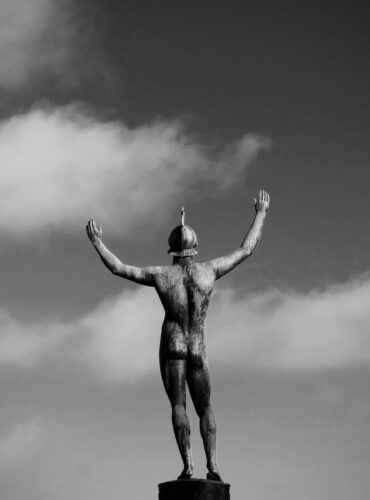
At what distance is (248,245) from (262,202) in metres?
0.83

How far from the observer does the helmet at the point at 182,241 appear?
34.8 ft

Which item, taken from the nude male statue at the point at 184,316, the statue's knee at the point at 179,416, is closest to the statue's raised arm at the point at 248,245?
the nude male statue at the point at 184,316

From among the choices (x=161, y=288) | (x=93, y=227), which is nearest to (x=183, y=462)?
(x=161, y=288)

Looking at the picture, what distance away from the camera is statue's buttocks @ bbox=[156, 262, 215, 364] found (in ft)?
33.1

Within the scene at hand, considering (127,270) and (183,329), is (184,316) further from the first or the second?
(127,270)

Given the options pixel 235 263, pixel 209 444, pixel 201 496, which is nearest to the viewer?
pixel 201 496

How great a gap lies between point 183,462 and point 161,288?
2203 mm

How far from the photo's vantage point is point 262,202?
1124 cm

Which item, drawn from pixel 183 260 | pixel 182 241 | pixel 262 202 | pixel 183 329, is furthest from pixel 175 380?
pixel 262 202

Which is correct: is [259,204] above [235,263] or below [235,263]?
above

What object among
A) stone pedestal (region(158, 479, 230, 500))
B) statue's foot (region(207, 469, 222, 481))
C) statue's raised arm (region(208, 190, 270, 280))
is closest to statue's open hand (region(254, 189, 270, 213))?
statue's raised arm (region(208, 190, 270, 280))

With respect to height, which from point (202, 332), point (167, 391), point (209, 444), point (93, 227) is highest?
point (93, 227)

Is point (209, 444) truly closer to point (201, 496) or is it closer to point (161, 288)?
point (201, 496)

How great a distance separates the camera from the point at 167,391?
1008cm
